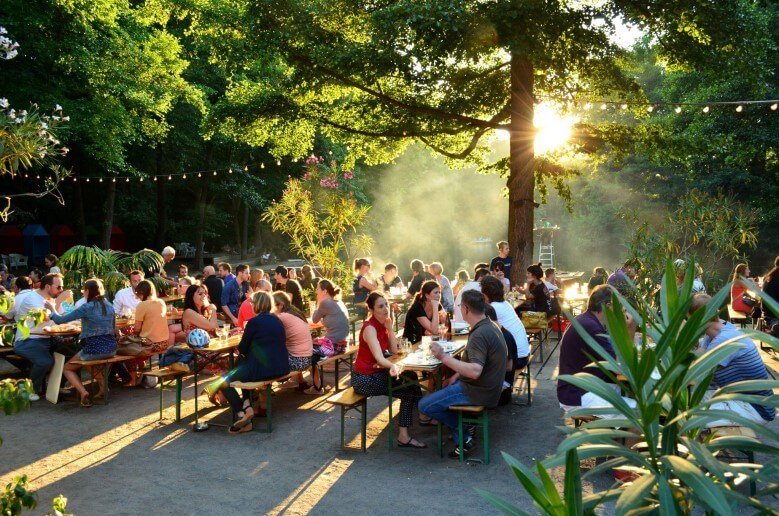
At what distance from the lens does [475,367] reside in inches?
243

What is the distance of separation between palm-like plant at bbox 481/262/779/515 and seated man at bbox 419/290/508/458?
12.4 feet

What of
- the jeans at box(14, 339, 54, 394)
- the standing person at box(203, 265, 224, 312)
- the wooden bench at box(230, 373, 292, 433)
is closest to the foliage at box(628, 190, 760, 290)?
the wooden bench at box(230, 373, 292, 433)

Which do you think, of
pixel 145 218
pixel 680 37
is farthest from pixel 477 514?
pixel 145 218

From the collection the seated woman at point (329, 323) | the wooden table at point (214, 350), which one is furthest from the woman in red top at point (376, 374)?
the seated woman at point (329, 323)

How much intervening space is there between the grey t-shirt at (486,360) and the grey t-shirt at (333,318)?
3.18 metres

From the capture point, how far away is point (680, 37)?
12570 millimetres

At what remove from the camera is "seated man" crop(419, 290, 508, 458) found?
6.22 metres

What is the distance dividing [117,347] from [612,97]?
11.2 metres

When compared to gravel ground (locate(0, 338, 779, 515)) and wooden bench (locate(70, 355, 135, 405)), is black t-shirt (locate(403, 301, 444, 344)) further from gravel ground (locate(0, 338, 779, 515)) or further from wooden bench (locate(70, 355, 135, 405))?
wooden bench (locate(70, 355, 135, 405))

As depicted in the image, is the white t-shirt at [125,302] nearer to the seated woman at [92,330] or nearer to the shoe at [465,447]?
the seated woman at [92,330]

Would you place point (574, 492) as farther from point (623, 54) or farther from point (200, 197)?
point (200, 197)

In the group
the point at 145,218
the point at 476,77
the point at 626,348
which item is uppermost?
the point at 476,77

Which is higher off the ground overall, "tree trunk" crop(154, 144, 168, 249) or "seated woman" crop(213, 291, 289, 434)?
"tree trunk" crop(154, 144, 168, 249)

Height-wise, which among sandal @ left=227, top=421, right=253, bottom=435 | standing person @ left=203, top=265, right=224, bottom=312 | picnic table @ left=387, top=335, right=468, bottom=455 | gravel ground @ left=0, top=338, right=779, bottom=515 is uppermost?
standing person @ left=203, top=265, right=224, bottom=312
